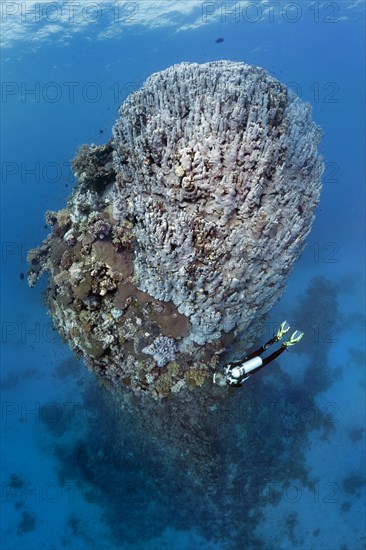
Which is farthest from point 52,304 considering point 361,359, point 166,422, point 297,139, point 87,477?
point 361,359

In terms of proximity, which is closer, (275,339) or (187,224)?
(187,224)

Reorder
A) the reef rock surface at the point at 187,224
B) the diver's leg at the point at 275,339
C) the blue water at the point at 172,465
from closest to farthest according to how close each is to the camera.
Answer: the reef rock surface at the point at 187,224 < the diver's leg at the point at 275,339 < the blue water at the point at 172,465

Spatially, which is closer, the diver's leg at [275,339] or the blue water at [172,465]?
the diver's leg at [275,339]

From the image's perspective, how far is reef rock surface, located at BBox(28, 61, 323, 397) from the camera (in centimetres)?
582

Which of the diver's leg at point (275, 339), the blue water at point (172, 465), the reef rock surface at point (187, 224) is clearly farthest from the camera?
the blue water at point (172, 465)

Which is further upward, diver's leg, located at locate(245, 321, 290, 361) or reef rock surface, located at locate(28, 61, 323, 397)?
reef rock surface, located at locate(28, 61, 323, 397)

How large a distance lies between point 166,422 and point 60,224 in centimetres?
580

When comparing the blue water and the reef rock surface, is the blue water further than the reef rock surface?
Yes

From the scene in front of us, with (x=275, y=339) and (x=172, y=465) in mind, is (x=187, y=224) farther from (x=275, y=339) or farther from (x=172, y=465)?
(x=172, y=465)

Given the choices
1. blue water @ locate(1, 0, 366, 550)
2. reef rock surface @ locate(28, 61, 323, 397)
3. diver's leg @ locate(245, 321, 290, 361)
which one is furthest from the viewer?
blue water @ locate(1, 0, 366, 550)

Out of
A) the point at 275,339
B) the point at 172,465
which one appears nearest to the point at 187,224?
the point at 275,339

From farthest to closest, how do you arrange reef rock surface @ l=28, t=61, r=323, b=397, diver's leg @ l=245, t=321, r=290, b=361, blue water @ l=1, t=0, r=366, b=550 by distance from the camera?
blue water @ l=1, t=0, r=366, b=550, diver's leg @ l=245, t=321, r=290, b=361, reef rock surface @ l=28, t=61, r=323, b=397

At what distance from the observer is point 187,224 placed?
5805 mm

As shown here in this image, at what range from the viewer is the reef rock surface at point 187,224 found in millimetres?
5820
